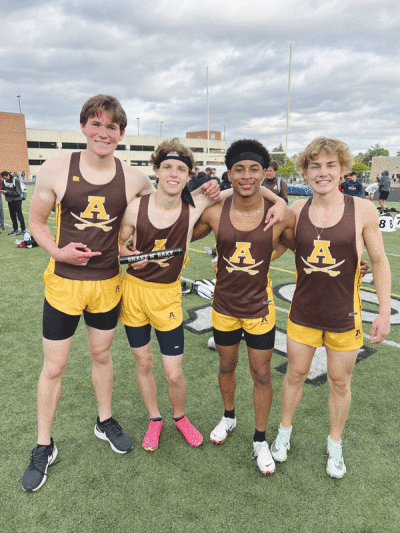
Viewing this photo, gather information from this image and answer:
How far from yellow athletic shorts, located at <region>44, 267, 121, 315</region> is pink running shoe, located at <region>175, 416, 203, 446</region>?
1.21 metres

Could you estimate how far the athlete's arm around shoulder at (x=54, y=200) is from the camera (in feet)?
7.71

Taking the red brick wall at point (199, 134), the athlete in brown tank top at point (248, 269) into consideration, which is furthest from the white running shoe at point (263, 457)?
the red brick wall at point (199, 134)

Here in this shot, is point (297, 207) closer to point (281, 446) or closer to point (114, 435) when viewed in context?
point (281, 446)

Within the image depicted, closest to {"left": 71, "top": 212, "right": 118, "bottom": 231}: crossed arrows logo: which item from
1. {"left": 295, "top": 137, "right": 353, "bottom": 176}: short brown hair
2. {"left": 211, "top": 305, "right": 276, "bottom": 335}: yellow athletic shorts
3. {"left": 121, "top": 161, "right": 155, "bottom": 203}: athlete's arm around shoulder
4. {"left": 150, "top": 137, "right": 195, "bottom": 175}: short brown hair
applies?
{"left": 121, "top": 161, "right": 155, "bottom": 203}: athlete's arm around shoulder

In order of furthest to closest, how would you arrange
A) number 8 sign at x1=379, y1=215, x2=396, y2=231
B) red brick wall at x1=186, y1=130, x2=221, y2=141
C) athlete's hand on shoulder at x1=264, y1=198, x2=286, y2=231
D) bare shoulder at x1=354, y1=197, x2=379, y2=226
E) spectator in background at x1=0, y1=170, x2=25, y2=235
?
1. red brick wall at x1=186, y1=130, x2=221, y2=141
2. number 8 sign at x1=379, y1=215, x2=396, y2=231
3. spectator in background at x1=0, y1=170, x2=25, y2=235
4. athlete's hand on shoulder at x1=264, y1=198, x2=286, y2=231
5. bare shoulder at x1=354, y1=197, x2=379, y2=226

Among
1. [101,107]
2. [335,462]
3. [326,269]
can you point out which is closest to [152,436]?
[335,462]

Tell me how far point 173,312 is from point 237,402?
1.30 meters

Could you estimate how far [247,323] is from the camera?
2582 mm

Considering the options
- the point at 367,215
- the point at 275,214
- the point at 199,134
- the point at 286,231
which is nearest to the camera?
the point at 367,215

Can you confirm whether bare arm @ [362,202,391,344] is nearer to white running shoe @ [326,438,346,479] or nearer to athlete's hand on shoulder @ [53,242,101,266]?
white running shoe @ [326,438,346,479]

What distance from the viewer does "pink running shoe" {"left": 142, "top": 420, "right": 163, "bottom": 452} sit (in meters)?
2.79

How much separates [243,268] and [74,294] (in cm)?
121

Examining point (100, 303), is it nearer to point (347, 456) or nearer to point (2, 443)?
point (2, 443)

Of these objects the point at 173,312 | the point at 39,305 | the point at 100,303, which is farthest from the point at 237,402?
the point at 39,305
